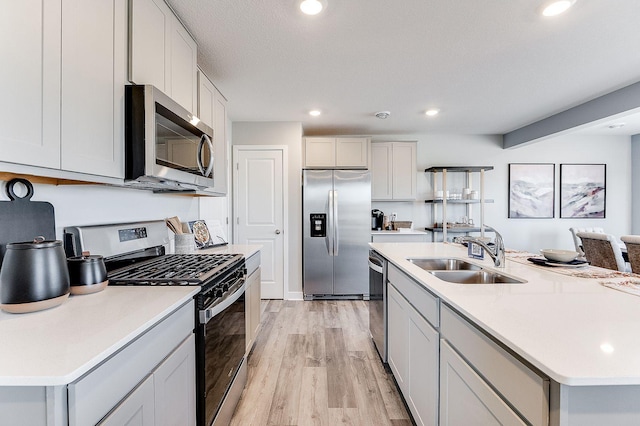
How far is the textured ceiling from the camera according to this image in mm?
1805

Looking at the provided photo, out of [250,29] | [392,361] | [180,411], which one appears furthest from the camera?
[392,361]

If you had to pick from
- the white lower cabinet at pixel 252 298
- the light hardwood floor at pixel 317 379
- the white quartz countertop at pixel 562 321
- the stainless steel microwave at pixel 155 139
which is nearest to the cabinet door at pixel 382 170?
the light hardwood floor at pixel 317 379

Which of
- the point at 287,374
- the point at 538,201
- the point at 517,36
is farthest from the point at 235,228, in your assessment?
the point at 538,201

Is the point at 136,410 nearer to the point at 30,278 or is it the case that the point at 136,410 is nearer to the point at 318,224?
the point at 30,278

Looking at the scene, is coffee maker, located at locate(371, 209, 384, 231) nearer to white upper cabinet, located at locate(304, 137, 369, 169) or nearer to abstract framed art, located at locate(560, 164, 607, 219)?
white upper cabinet, located at locate(304, 137, 369, 169)

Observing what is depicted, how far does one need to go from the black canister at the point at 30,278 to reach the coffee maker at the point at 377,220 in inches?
159

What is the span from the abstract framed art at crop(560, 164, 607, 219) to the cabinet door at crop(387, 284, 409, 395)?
14.9 ft

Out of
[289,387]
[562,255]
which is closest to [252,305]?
[289,387]

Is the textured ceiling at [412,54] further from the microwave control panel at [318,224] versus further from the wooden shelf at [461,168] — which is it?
the microwave control panel at [318,224]

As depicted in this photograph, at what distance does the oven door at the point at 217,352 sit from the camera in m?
1.29

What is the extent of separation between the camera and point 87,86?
3.71 feet

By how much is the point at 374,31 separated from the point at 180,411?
2318mm

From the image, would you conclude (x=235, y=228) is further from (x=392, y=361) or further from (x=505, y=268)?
(x=505, y=268)

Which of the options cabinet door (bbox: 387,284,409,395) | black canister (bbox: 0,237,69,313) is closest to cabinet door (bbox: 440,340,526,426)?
cabinet door (bbox: 387,284,409,395)
